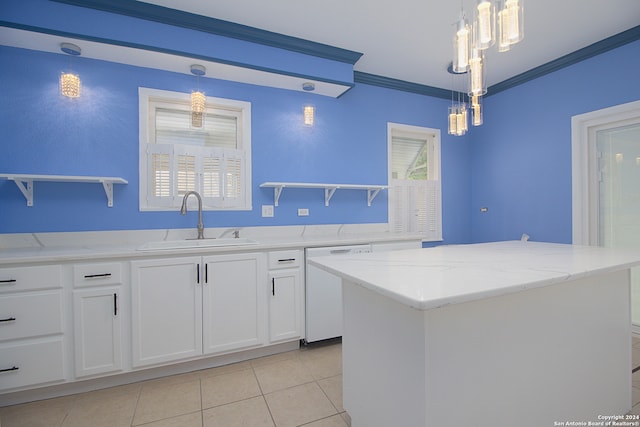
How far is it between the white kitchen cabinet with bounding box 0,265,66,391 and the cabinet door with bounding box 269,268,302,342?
132cm

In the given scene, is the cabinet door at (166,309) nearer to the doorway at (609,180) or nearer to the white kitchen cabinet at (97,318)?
the white kitchen cabinet at (97,318)

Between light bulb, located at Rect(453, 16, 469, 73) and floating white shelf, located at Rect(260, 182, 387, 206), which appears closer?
light bulb, located at Rect(453, 16, 469, 73)

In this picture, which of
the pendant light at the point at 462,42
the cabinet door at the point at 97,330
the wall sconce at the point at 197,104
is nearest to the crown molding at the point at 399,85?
the wall sconce at the point at 197,104

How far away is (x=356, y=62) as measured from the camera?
9.64 ft

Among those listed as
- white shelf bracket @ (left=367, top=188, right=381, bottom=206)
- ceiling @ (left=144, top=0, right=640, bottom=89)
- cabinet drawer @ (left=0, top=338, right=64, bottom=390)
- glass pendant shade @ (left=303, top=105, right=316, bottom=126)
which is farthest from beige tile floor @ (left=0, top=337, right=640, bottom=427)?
ceiling @ (left=144, top=0, right=640, bottom=89)

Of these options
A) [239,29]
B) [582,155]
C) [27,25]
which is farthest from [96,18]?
[582,155]

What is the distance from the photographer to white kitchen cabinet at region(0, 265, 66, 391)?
1651mm

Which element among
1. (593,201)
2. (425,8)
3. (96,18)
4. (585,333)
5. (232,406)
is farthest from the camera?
(593,201)

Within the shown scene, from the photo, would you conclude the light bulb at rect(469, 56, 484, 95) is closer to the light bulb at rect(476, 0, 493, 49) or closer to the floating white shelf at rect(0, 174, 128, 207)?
the light bulb at rect(476, 0, 493, 49)

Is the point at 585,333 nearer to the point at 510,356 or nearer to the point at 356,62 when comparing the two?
the point at 510,356

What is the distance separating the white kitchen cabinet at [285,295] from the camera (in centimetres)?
227

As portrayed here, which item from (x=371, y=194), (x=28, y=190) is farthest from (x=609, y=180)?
(x=28, y=190)

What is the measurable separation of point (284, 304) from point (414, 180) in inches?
89.9

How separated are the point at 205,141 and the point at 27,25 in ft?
4.28
